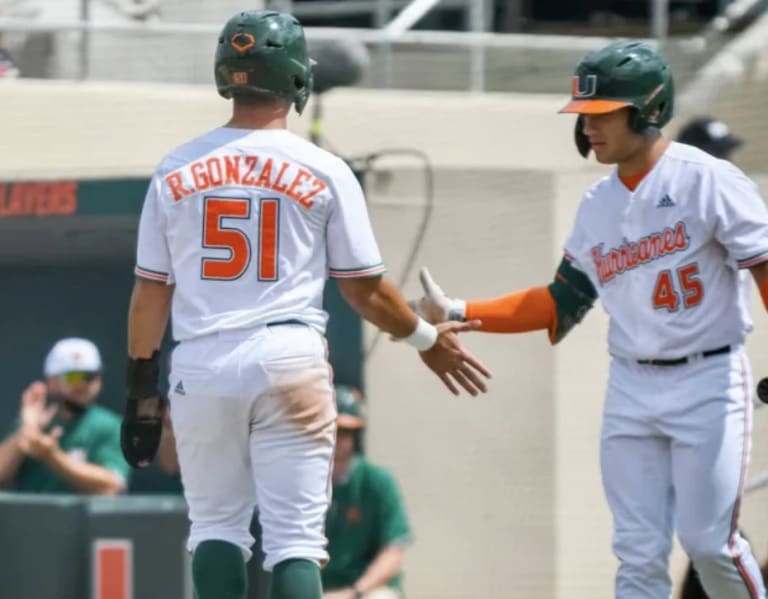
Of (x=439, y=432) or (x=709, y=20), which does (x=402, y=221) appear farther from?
(x=709, y=20)

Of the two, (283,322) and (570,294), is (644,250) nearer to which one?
(570,294)

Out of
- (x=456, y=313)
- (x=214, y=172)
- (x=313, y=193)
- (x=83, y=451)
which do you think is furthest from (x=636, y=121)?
(x=83, y=451)

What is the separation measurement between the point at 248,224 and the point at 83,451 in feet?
11.9

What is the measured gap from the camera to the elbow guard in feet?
19.5

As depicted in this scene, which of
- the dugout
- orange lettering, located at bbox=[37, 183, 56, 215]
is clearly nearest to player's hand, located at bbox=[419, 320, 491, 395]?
the dugout

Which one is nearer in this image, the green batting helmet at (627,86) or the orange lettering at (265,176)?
the orange lettering at (265,176)

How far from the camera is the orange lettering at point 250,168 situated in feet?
16.6

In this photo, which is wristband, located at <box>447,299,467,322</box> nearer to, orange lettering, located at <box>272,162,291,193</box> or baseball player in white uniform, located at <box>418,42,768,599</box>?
baseball player in white uniform, located at <box>418,42,768,599</box>

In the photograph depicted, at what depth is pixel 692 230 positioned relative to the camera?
216 inches

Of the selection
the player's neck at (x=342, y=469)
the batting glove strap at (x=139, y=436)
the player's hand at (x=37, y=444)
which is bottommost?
the player's neck at (x=342, y=469)

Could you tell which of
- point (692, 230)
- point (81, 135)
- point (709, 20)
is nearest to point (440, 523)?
point (81, 135)

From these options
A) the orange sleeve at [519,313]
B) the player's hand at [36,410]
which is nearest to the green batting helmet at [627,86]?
the orange sleeve at [519,313]

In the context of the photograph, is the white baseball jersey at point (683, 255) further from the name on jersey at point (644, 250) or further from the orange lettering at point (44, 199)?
the orange lettering at point (44, 199)

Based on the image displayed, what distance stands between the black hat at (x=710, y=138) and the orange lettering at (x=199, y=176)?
13.2ft
